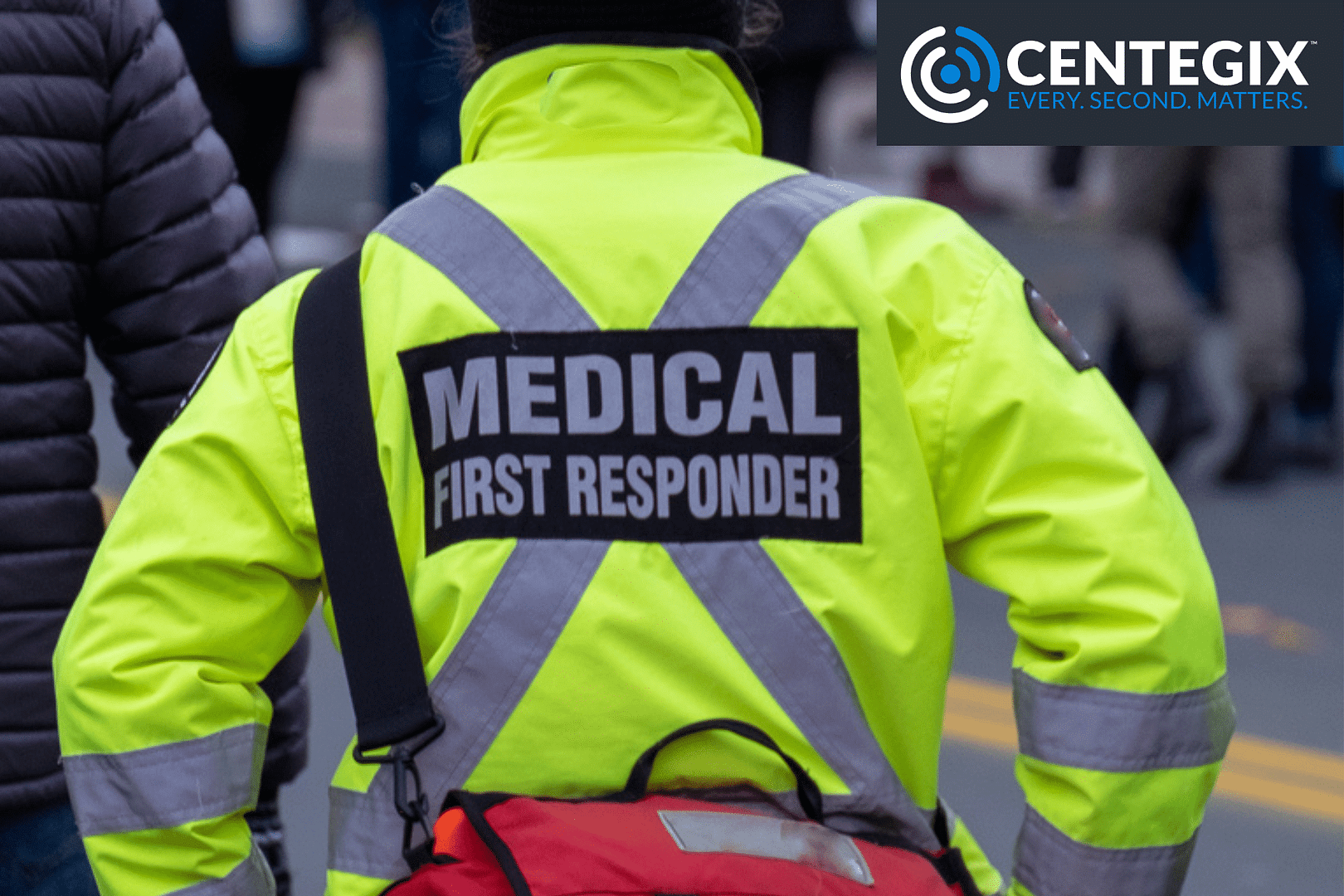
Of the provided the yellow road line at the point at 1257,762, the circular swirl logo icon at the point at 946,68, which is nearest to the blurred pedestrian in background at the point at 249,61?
the circular swirl logo icon at the point at 946,68

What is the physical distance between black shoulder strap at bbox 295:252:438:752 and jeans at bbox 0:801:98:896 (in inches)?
21.6

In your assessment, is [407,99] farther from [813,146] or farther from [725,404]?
[725,404]

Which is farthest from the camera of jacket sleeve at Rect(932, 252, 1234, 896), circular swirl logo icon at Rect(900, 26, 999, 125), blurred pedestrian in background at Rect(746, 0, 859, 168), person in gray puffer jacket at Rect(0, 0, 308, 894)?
blurred pedestrian in background at Rect(746, 0, 859, 168)

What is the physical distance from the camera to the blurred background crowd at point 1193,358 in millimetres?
4258

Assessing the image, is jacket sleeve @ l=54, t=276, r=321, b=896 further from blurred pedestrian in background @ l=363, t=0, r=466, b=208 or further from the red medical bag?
blurred pedestrian in background @ l=363, t=0, r=466, b=208

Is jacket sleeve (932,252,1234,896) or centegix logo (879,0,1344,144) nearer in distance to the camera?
jacket sleeve (932,252,1234,896)

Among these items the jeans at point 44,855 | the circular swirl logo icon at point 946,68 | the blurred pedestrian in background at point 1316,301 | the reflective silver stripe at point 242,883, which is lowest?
the blurred pedestrian in background at point 1316,301

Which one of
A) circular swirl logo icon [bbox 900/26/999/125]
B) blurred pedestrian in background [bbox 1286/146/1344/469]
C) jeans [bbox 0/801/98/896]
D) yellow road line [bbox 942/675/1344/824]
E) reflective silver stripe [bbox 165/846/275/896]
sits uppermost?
circular swirl logo icon [bbox 900/26/999/125]

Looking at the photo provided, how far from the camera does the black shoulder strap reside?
5.86 ft

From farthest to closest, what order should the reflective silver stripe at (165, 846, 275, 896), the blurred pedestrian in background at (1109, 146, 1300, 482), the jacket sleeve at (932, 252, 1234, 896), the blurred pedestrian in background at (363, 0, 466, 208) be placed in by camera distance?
1. the blurred pedestrian in background at (363, 0, 466, 208)
2. the blurred pedestrian in background at (1109, 146, 1300, 482)
3. the reflective silver stripe at (165, 846, 275, 896)
4. the jacket sleeve at (932, 252, 1234, 896)

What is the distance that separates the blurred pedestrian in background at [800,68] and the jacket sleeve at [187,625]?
5430 millimetres

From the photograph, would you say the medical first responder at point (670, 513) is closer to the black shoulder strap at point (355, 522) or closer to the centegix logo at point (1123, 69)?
the black shoulder strap at point (355, 522)

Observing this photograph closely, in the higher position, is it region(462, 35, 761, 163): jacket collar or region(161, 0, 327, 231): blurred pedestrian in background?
region(462, 35, 761, 163): jacket collar

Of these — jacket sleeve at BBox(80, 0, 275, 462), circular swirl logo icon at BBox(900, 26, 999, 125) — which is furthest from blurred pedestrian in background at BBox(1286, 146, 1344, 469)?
jacket sleeve at BBox(80, 0, 275, 462)
